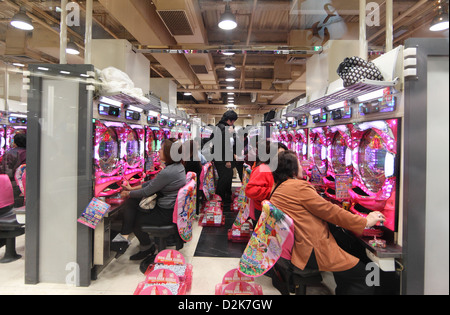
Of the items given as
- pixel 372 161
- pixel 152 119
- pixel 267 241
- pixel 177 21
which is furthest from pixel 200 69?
pixel 267 241

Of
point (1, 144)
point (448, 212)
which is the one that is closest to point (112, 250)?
point (448, 212)

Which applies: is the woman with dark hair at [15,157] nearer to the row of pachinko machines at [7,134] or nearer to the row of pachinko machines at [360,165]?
the row of pachinko machines at [7,134]

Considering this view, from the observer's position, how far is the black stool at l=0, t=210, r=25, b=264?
119 inches

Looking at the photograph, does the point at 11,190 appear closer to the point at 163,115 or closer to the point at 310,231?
the point at 163,115

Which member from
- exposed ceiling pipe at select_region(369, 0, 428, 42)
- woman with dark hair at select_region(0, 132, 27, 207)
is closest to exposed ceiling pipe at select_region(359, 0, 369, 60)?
exposed ceiling pipe at select_region(369, 0, 428, 42)

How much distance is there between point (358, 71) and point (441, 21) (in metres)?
0.62

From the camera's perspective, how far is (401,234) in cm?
171

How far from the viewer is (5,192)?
3119 millimetres

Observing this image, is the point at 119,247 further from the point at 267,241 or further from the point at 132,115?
the point at 267,241

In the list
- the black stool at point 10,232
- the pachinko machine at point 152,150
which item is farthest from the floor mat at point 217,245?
the black stool at point 10,232

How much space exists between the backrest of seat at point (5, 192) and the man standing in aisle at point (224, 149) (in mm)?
3004

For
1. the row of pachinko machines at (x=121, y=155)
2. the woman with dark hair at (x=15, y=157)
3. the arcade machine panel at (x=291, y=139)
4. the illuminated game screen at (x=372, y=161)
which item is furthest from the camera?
the arcade machine panel at (x=291, y=139)

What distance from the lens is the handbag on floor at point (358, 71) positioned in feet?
6.40

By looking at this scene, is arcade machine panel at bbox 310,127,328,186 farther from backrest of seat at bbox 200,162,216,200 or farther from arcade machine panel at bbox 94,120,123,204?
arcade machine panel at bbox 94,120,123,204
